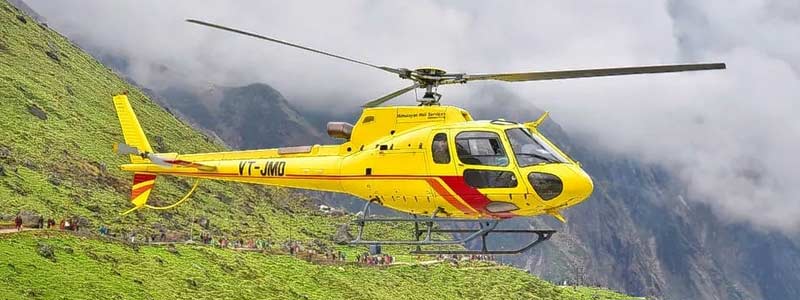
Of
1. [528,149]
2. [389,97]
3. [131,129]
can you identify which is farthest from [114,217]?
[528,149]

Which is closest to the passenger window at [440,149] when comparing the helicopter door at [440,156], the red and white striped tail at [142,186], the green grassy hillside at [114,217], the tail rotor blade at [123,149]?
the helicopter door at [440,156]

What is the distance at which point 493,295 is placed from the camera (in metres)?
74.9

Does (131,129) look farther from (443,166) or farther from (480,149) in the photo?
(480,149)

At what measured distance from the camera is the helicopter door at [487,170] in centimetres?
2195

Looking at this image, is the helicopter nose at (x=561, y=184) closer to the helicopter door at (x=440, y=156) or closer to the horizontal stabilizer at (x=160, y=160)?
the helicopter door at (x=440, y=156)

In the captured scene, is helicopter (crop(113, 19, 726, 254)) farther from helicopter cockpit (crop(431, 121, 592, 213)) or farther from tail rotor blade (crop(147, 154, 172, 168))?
tail rotor blade (crop(147, 154, 172, 168))

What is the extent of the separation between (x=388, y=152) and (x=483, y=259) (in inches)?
2842

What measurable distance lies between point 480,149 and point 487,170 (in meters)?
0.62

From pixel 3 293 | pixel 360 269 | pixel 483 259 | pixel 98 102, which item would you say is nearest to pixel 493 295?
pixel 360 269

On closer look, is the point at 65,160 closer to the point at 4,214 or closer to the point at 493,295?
the point at 4,214

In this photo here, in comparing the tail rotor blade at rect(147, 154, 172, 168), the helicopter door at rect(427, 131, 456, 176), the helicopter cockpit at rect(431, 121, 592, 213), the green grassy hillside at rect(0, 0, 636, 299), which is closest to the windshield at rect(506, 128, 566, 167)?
the helicopter cockpit at rect(431, 121, 592, 213)

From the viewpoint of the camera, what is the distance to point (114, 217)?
72188mm

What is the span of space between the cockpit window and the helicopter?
3 centimetres

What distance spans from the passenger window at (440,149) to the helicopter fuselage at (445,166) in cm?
3
